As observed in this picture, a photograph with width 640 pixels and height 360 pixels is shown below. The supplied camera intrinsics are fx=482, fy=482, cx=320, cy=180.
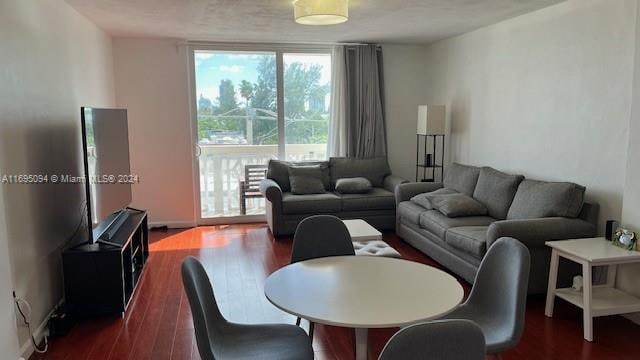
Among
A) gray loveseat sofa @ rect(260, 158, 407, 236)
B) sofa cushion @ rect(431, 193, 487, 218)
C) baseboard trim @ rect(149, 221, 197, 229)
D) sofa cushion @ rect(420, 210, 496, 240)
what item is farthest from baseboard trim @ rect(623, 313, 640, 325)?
baseboard trim @ rect(149, 221, 197, 229)

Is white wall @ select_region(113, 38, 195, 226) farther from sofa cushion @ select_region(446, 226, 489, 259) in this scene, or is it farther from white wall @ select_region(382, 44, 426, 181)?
sofa cushion @ select_region(446, 226, 489, 259)

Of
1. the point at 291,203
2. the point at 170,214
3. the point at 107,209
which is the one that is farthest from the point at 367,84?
the point at 107,209

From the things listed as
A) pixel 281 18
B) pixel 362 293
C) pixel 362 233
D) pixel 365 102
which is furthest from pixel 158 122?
pixel 362 293

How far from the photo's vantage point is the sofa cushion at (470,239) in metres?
3.65

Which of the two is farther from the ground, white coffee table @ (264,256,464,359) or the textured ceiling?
the textured ceiling

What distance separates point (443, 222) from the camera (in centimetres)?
431

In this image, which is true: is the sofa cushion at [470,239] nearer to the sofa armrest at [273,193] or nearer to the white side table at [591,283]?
the white side table at [591,283]

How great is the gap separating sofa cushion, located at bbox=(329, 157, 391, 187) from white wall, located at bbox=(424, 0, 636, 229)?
1.00 m

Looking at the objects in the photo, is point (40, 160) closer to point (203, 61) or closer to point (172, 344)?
point (172, 344)

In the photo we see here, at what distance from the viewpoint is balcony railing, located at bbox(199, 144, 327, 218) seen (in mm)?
6327

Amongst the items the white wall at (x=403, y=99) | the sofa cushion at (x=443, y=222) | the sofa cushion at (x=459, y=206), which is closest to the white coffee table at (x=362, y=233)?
the sofa cushion at (x=443, y=222)

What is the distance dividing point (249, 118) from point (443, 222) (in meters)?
3.09

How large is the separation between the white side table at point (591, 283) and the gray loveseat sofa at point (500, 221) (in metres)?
0.13

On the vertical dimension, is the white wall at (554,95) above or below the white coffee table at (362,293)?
above
